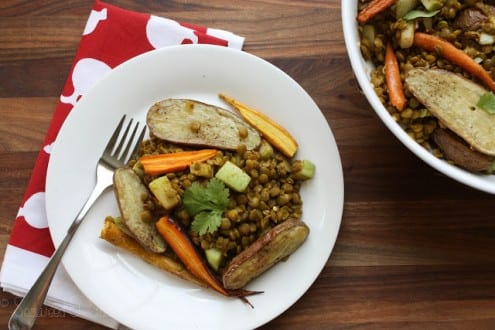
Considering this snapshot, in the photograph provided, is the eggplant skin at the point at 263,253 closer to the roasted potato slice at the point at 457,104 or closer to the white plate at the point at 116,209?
the white plate at the point at 116,209

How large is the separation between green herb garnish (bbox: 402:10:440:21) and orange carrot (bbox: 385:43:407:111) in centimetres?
14

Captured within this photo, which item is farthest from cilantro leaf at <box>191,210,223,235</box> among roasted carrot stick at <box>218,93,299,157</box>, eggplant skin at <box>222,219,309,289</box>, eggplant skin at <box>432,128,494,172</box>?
eggplant skin at <box>432,128,494,172</box>

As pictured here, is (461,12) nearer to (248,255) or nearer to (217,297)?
(248,255)

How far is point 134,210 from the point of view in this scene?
2098 millimetres

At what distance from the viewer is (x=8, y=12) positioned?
2406 mm

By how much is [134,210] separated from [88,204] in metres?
0.22

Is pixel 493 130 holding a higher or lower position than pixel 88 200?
higher

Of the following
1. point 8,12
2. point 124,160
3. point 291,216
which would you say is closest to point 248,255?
point 291,216

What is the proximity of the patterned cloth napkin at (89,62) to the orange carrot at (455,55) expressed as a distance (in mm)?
824

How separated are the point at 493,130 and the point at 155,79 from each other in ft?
4.30

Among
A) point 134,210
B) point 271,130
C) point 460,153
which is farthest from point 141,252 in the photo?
point 460,153

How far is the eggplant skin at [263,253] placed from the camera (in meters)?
2.02

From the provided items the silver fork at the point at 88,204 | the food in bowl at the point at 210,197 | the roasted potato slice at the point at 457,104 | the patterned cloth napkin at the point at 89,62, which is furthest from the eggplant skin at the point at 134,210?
the roasted potato slice at the point at 457,104

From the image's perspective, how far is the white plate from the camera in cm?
215
